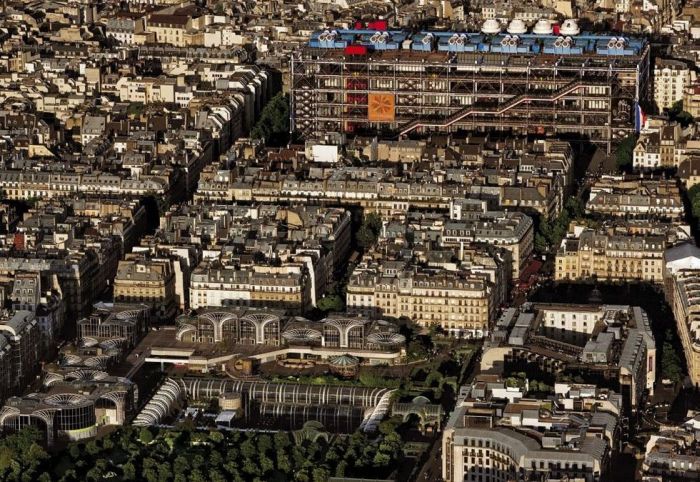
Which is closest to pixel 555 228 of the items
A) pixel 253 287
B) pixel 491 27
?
pixel 253 287

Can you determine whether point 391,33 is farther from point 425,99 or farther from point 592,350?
point 592,350

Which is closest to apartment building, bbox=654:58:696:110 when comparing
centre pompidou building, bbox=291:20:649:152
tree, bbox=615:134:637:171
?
centre pompidou building, bbox=291:20:649:152

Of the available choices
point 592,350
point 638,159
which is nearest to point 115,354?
point 592,350

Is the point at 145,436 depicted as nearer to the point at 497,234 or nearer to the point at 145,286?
the point at 145,286

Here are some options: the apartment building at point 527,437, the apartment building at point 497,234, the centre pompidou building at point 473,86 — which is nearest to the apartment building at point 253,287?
the apartment building at point 497,234

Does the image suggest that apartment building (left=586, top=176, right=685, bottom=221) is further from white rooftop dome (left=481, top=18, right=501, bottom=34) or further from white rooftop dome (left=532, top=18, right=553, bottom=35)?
white rooftop dome (left=481, top=18, right=501, bottom=34)

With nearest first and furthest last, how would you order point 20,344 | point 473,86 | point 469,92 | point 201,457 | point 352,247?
point 201,457 → point 20,344 → point 352,247 → point 473,86 → point 469,92
